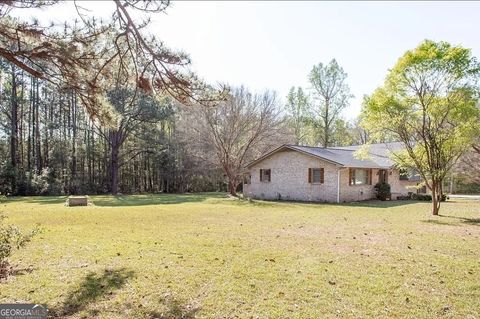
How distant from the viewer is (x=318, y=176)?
21766 mm

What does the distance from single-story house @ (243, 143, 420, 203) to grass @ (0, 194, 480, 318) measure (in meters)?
11.0

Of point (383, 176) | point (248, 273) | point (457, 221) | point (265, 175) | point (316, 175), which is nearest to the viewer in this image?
point (248, 273)

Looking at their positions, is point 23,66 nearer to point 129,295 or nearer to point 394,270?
point 129,295

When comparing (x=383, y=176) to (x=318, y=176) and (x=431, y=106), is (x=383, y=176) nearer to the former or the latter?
(x=318, y=176)

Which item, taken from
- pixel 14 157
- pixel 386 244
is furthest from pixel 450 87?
pixel 14 157

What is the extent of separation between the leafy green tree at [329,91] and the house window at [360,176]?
14.9 meters

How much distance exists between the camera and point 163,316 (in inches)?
161

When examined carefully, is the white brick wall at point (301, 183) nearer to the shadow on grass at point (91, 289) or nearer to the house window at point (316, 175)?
the house window at point (316, 175)

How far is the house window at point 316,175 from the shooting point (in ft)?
70.3

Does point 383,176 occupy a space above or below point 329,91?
below

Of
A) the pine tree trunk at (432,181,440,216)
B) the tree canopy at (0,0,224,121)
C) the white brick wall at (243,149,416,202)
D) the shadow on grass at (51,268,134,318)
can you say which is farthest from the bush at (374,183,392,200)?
the shadow on grass at (51,268,134,318)

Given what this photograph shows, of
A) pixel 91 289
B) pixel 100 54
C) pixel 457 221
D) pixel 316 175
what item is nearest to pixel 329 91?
pixel 316 175

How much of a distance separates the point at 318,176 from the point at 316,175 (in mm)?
160

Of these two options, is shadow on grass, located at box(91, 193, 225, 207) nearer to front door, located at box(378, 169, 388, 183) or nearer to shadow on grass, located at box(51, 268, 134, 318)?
front door, located at box(378, 169, 388, 183)
